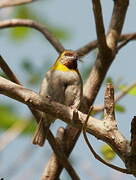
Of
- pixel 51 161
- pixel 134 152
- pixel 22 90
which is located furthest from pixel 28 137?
pixel 134 152

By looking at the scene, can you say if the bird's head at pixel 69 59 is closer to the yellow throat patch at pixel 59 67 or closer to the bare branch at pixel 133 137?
the yellow throat patch at pixel 59 67

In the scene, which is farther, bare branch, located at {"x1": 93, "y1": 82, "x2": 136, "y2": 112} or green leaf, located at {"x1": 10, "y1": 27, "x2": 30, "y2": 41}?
green leaf, located at {"x1": 10, "y1": 27, "x2": 30, "y2": 41}

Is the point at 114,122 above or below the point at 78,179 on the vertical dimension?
above

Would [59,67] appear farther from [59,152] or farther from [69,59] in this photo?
[59,152]

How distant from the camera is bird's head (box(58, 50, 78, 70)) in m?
6.36

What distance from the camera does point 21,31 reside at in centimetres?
712

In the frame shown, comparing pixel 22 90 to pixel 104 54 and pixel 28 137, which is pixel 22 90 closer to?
pixel 104 54

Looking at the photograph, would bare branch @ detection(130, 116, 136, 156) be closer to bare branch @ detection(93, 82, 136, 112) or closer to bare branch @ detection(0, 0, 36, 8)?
bare branch @ detection(93, 82, 136, 112)

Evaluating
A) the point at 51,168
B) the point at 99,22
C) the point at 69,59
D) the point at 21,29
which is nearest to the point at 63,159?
the point at 51,168

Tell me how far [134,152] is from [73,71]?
289 cm

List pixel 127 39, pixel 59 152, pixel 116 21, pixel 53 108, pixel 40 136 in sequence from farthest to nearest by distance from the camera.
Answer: pixel 127 39
pixel 40 136
pixel 116 21
pixel 59 152
pixel 53 108

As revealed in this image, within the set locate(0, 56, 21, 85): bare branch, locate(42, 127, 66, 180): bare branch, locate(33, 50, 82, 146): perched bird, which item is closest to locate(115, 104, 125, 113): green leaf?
locate(33, 50, 82, 146): perched bird

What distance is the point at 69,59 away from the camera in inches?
253

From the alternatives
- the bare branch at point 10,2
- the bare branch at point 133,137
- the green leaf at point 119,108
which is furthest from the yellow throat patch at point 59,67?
the bare branch at point 133,137
